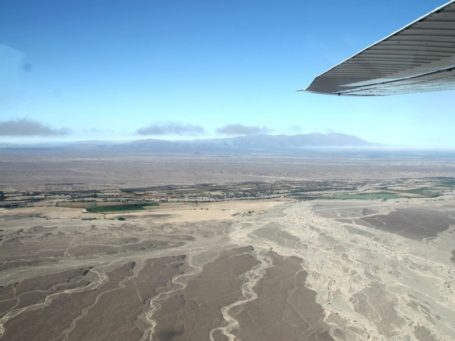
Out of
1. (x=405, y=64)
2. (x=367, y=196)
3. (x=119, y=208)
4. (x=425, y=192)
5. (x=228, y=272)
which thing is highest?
(x=405, y=64)

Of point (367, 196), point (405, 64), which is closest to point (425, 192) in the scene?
point (367, 196)

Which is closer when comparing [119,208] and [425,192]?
[119,208]

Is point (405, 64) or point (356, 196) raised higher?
point (405, 64)

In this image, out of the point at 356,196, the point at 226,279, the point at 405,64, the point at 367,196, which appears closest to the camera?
the point at 405,64

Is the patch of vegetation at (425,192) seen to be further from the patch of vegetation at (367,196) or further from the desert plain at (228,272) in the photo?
the desert plain at (228,272)

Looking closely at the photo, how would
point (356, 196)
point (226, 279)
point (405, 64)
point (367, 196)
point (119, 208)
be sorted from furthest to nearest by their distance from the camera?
point (356, 196) < point (367, 196) < point (119, 208) < point (226, 279) < point (405, 64)

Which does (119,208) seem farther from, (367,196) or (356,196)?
(367,196)

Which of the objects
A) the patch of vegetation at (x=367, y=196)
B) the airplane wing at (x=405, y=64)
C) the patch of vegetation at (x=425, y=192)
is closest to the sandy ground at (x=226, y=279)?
the airplane wing at (x=405, y=64)

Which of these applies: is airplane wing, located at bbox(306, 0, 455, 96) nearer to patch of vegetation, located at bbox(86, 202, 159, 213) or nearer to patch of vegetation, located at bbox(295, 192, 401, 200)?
patch of vegetation, located at bbox(86, 202, 159, 213)
